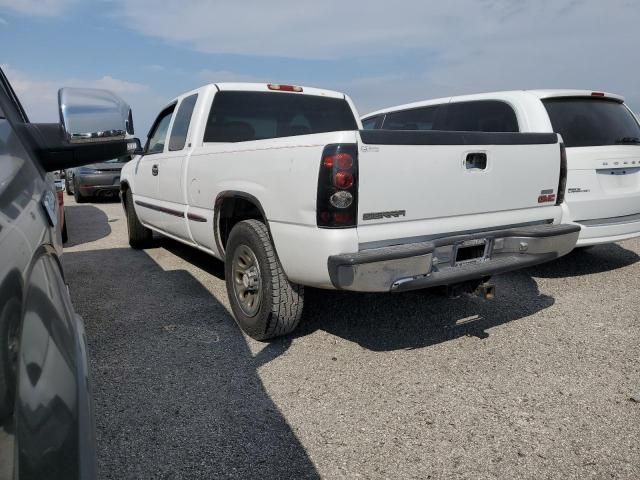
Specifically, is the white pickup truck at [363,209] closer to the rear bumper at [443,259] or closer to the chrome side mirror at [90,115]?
the rear bumper at [443,259]

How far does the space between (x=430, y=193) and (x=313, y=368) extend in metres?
1.27

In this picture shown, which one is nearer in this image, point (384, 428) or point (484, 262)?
point (384, 428)

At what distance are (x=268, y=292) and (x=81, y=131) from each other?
1505 millimetres

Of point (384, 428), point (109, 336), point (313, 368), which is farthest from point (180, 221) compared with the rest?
point (384, 428)

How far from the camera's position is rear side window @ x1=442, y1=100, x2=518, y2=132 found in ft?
15.4

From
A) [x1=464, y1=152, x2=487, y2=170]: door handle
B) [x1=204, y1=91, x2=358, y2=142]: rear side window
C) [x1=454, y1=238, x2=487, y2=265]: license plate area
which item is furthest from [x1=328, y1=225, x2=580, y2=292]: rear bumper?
[x1=204, y1=91, x2=358, y2=142]: rear side window

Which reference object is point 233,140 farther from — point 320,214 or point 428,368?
point 428,368

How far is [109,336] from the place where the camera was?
3416 millimetres

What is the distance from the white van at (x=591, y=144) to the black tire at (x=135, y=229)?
4.30 m

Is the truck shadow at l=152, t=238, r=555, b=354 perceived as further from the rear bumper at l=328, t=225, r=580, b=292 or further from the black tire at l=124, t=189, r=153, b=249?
the black tire at l=124, t=189, r=153, b=249

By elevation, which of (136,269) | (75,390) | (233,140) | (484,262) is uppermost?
(233,140)

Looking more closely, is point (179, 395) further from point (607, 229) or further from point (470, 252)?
point (607, 229)

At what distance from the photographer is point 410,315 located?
3760 mm

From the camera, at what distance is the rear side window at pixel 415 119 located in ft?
18.7
